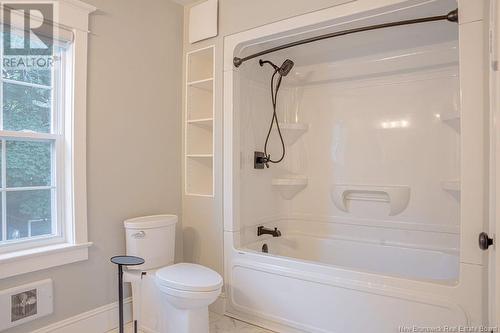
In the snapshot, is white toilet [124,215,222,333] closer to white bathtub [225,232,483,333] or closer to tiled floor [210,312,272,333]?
tiled floor [210,312,272,333]

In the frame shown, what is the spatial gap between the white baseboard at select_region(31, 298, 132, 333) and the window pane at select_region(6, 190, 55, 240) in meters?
0.57

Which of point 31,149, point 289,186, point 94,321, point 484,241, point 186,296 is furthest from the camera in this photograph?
point 289,186

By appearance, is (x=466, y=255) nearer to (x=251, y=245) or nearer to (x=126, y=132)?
(x=251, y=245)

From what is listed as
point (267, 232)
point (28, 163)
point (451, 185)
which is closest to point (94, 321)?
point (28, 163)

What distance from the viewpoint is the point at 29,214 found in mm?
1931

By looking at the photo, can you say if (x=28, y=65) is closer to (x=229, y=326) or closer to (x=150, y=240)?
(x=150, y=240)

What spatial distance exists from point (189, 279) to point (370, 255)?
1.56 metres

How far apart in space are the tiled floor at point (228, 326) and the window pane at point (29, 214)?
34.1 inches

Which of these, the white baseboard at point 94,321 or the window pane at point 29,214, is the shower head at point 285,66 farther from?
the white baseboard at point 94,321

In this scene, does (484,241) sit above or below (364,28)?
below

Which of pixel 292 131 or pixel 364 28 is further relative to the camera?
pixel 292 131

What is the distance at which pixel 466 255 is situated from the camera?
1.59 meters

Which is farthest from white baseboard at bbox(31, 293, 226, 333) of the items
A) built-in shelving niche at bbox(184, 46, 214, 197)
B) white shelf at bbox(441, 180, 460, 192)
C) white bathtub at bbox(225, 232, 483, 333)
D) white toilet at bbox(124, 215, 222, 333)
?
white shelf at bbox(441, 180, 460, 192)

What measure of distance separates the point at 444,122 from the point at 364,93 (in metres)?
0.66
